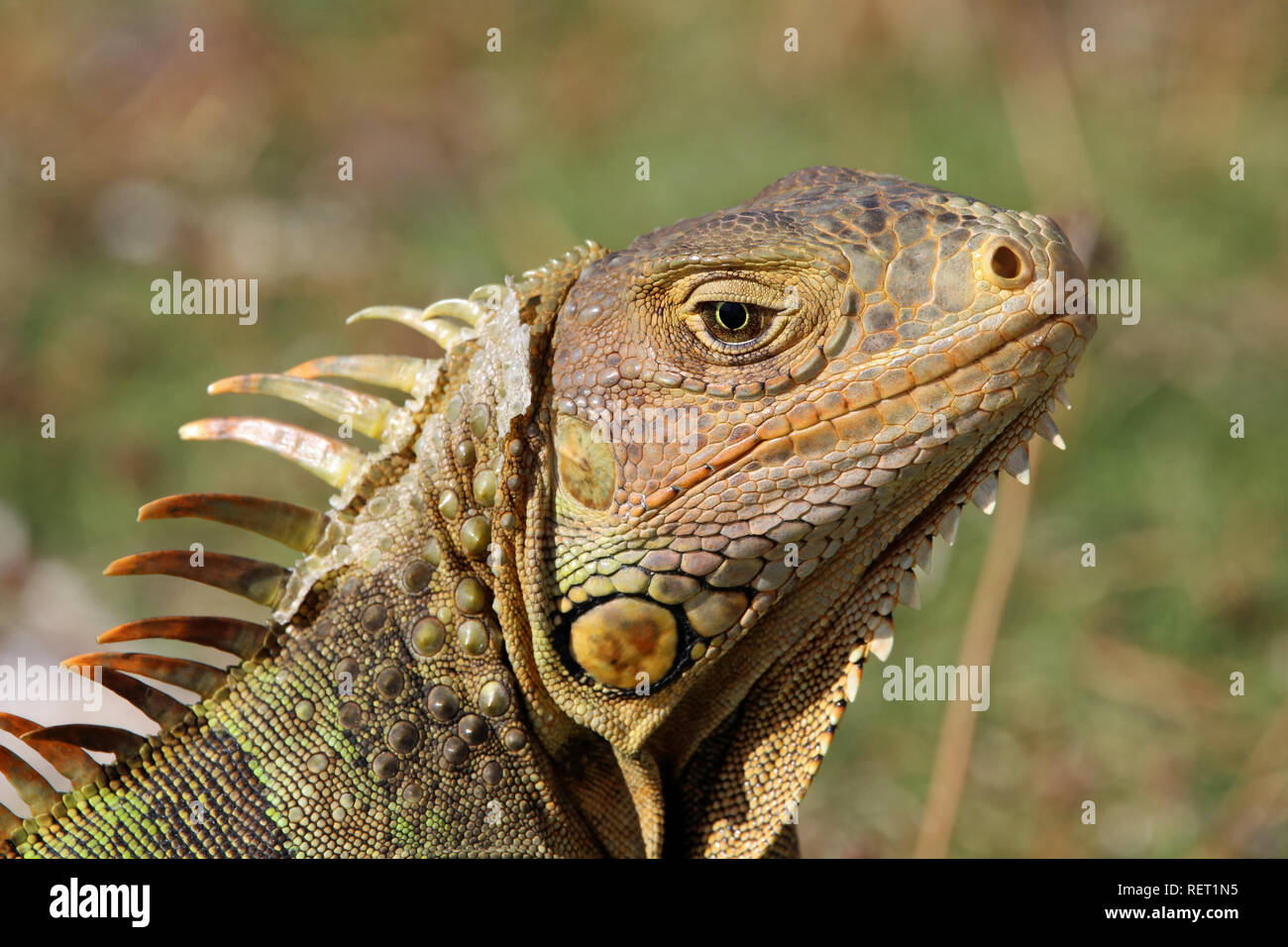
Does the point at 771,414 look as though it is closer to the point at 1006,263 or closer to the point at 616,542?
the point at 616,542

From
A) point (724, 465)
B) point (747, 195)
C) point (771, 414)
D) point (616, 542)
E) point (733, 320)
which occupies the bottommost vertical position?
point (616, 542)

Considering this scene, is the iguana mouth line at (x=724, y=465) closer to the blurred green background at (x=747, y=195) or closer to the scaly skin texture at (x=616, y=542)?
the scaly skin texture at (x=616, y=542)

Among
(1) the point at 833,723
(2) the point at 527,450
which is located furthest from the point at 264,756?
(1) the point at 833,723

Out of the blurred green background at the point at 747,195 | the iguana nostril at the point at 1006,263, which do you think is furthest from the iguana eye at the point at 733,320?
the blurred green background at the point at 747,195

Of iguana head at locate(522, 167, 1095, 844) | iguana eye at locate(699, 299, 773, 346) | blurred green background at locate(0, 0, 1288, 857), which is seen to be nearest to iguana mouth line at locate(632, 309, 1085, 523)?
iguana head at locate(522, 167, 1095, 844)

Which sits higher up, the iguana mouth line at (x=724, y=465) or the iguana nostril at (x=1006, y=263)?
the iguana nostril at (x=1006, y=263)

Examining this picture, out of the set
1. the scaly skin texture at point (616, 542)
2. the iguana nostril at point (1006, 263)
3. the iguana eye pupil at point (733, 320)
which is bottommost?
the scaly skin texture at point (616, 542)

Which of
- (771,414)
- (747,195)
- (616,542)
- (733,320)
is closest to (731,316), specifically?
(733,320)
